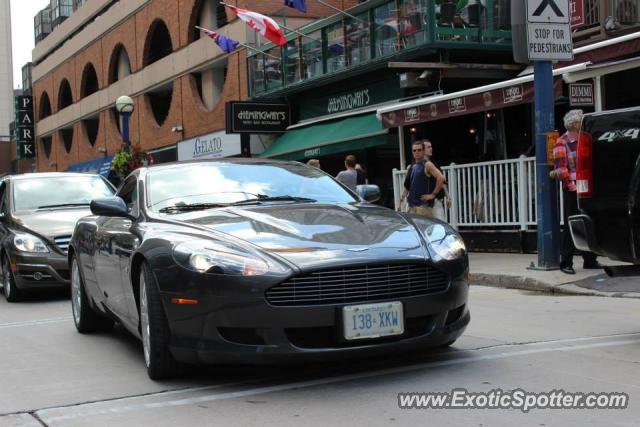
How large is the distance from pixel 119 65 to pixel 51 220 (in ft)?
104

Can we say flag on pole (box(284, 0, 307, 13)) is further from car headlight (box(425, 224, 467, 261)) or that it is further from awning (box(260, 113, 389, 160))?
car headlight (box(425, 224, 467, 261))

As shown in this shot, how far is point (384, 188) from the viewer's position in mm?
20922

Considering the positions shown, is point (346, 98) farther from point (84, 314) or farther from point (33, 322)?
point (84, 314)

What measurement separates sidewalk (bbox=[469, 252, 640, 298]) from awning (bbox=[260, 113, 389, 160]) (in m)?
6.58

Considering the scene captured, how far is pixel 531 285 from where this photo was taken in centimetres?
980

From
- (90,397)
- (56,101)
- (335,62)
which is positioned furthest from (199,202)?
(56,101)

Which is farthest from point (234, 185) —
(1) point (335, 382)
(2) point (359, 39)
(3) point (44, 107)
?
(3) point (44, 107)

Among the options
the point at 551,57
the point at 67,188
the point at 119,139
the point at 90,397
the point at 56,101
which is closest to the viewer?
the point at 90,397

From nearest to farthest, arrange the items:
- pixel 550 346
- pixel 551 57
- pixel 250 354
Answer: pixel 250 354
pixel 550 346
pixel 551 57

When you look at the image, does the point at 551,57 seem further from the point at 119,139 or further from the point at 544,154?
the point at 119,139

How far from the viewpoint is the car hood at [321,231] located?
4734 mm

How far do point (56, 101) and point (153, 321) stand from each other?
160ft

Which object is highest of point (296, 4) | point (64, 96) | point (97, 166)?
point (64, 96)

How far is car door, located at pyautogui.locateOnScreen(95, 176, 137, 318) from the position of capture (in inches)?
235
